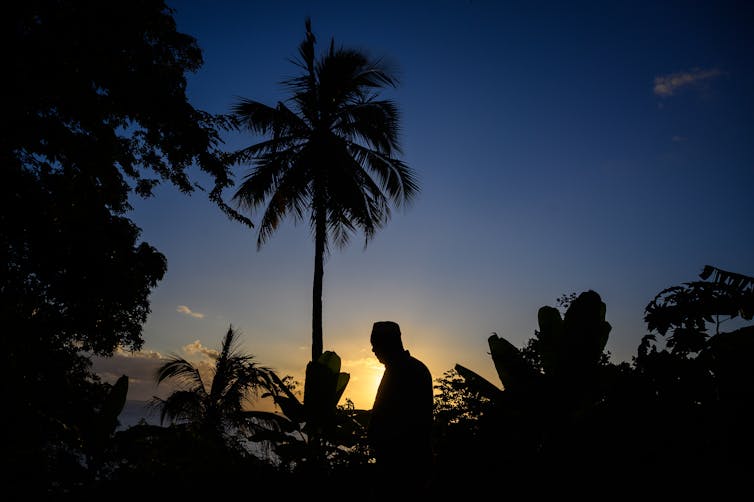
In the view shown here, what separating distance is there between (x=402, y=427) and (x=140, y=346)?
9794 mm

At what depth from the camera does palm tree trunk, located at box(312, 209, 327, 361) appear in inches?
372

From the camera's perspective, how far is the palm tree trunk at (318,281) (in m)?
9.44

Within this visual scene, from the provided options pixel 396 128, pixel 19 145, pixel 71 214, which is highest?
pixel 396 128

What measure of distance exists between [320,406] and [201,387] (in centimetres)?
932

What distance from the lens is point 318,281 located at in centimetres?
1006

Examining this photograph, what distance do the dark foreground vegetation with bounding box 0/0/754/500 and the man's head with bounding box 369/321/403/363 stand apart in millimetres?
828

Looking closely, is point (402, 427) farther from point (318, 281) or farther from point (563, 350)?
point (318, 281)

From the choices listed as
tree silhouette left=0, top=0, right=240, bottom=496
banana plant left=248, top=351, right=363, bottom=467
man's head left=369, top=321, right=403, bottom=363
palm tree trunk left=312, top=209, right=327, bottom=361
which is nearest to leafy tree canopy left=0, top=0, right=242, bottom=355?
tree silhouette left=0, top=0, right=240, bottom=496

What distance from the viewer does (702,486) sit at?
2660mm

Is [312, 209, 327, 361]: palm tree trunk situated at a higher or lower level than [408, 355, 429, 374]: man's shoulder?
higher

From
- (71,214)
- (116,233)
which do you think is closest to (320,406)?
(71,214)

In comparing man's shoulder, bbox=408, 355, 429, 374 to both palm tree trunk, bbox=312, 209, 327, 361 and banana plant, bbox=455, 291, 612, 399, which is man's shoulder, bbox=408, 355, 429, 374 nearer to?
banana plant, bbox=455, 291, 612, 399

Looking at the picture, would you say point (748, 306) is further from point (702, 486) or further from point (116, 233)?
point (116, 233)

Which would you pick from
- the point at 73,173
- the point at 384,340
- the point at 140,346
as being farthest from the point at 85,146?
the point at 384,340
